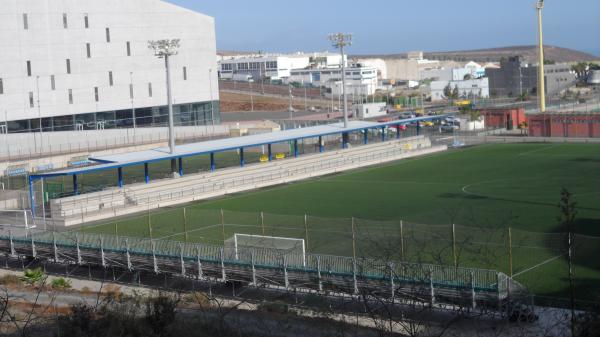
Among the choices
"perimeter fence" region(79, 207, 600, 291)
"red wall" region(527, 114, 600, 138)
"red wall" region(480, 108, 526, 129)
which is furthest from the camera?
"red wall" region(480, 108, 526, 129)

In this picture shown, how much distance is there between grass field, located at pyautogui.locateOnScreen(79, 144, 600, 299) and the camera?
62.8 ft

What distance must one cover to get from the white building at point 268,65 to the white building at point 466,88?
114 feet

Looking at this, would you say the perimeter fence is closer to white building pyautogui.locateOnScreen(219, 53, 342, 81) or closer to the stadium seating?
the stadium seating

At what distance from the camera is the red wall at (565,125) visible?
50.2m

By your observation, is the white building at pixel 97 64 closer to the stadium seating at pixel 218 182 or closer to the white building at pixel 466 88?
the stadium seating at pixel 218 182

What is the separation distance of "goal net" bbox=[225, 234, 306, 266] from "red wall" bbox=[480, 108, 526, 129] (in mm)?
39437

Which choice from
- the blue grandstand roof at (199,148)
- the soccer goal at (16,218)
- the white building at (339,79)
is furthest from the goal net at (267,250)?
the white building at (339,79)

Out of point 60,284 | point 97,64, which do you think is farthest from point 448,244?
point 97,64

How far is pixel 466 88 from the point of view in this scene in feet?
319

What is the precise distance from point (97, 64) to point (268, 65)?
281 ft

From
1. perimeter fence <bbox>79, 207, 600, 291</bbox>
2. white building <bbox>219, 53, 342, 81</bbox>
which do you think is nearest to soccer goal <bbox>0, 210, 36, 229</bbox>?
perimeter fence <bbox>79, 207, 600, 291</bbox>

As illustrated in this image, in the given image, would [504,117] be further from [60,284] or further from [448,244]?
[60,284]

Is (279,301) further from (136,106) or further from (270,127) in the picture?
(270,127)

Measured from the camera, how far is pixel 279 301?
17.7 m
